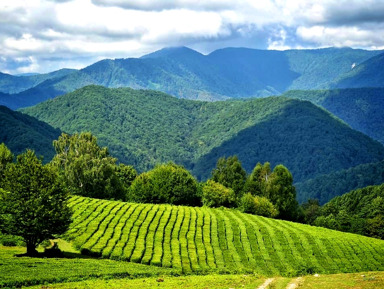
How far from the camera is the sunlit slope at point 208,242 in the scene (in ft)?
170

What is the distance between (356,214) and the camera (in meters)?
131

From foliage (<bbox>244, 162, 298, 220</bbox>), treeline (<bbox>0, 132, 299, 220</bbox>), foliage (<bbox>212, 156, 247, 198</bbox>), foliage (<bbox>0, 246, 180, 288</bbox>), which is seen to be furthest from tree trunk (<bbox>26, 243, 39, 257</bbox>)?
foliage (<bbox>212, 156, 247, 198</bbox>)

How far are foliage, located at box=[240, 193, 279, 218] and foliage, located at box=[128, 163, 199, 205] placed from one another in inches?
538

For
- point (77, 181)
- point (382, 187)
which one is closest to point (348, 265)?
point (77, 181)

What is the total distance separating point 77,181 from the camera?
308 ft

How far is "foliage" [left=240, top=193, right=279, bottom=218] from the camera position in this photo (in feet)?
300

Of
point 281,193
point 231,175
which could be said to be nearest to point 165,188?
point 231,175

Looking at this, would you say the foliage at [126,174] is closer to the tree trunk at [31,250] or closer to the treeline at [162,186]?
the treeline at [162,186]

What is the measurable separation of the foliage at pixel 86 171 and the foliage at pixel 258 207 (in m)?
28.7

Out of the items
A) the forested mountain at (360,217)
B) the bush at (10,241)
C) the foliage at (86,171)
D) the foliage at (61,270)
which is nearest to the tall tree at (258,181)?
the forested mountain at (360,217)

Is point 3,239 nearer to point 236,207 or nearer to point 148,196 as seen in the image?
point 148,196

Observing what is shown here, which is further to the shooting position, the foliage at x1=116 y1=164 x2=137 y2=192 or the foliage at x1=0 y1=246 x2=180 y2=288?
the foliage at x1=116 y1=164 x2=137 y2=192

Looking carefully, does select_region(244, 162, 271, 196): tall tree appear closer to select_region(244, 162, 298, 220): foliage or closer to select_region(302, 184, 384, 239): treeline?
select_region(244, 162, 298, 220): foliage

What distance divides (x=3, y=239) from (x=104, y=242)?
37.7 ft
